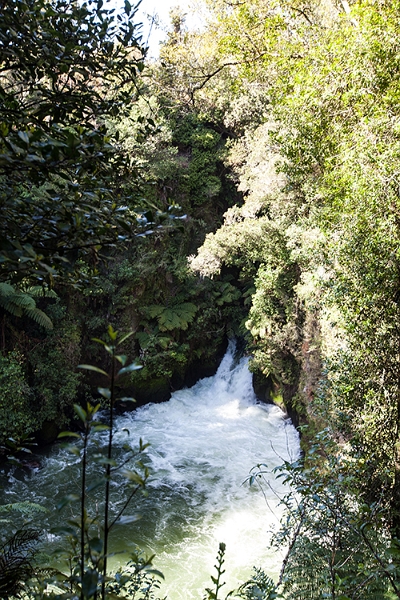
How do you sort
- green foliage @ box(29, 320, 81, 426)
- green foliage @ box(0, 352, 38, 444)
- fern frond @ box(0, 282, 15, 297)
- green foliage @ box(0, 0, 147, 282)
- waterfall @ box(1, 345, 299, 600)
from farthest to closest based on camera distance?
green foliage @ box(29, 320, 81, 426) → fern frond @ box(0, 282, 15, 297) → green foliage @ box(0, 352, 38, 444) → waterfall @ box(1, 345, 299, 600) → green foliage @ box(0, 0, 147, 282)

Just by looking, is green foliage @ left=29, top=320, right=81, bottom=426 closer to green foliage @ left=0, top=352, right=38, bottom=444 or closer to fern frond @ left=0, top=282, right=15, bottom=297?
green foliage @ left=0, top=352, right=38, bottom=444

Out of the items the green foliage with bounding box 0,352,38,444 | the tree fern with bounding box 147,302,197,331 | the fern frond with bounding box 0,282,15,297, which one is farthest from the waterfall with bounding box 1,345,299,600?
the fern frond with bounding box 0,282,15,297

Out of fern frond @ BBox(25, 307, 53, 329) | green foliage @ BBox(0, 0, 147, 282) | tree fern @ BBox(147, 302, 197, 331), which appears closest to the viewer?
green foliage @ BBox(0, 0, 147, 282)

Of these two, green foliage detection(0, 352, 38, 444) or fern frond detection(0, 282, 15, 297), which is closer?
green foliage detection(0, 352, 38, 444)

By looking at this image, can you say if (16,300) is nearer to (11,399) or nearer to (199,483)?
(11,399)

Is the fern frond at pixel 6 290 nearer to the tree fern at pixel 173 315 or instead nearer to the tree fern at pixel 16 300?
the tree fern at pixel 16 300

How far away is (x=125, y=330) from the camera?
12.1 m

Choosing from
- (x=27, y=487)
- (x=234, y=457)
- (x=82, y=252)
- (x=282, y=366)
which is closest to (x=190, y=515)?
(x=234, y=457)

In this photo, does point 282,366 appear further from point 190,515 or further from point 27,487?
point 27,487

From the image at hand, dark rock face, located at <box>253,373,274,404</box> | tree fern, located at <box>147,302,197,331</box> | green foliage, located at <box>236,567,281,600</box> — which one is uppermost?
tree fern, located at <box>147,302,197,331</box>

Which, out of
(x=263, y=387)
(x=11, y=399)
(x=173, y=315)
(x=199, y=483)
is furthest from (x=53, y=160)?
(x=263, y=387)

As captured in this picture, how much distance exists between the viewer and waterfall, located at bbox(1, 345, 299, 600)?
21.5ft

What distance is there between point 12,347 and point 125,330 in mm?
3324

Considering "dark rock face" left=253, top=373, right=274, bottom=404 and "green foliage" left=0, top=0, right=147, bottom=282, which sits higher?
"dark rock face" left=253, top=373, right=274, bottom=404
